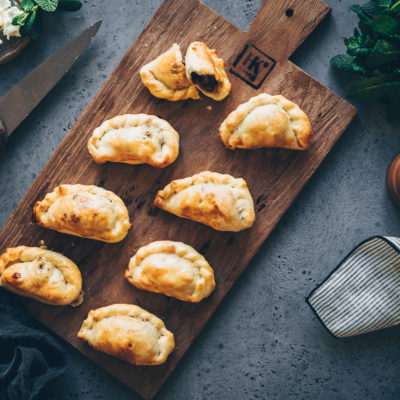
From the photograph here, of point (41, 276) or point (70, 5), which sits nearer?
point (41, 276)

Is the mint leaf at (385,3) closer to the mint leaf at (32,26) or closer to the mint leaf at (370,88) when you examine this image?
the mint leaf at (370,88)

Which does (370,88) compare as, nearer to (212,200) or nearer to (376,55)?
(376,55)

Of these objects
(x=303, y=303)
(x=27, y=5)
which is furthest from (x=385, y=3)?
(x=27, y=5)

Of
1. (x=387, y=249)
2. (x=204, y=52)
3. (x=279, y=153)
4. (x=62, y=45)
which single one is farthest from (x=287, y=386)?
(x=62, y=45)

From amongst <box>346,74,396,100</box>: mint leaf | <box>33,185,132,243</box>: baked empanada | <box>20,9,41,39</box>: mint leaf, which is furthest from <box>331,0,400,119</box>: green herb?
<box>20,9,41,39</box>: mint leaf

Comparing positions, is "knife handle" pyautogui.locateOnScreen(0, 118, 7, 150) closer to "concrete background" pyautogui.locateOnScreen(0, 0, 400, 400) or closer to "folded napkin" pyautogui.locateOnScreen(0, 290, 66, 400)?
"folded napkin" pyautogui.locateOnScreen(0, 290, 66, 400)
